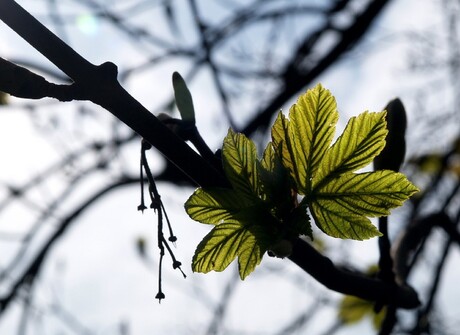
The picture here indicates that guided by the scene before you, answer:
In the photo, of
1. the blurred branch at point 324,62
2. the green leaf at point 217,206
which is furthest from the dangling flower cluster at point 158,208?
the blurred branch at point 324,62

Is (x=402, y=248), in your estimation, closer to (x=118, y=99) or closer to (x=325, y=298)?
(x=118, y=99)

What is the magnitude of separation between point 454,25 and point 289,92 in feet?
7.29

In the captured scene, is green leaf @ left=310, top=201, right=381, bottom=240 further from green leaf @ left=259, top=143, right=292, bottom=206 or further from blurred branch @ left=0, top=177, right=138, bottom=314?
blurred branch @ left=0, top=177, right=138, bottom=314

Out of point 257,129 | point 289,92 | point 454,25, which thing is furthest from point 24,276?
point 454,25

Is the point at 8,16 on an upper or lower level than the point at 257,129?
lower

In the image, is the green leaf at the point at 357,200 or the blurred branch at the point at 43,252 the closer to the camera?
the green leaf at the point at 357,200

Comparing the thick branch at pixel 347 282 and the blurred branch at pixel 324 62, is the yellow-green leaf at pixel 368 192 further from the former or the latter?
the blurred branch at pixel 324 62

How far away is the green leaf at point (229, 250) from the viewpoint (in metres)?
0.83

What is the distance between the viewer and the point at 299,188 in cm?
84

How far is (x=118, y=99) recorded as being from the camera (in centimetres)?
66

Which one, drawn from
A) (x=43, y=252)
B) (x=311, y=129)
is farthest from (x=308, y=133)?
(x=43, y=252)

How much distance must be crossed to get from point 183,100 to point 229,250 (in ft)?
0.69

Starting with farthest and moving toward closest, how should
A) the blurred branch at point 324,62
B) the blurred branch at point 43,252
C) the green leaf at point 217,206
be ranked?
1. the blurred branch at point 324,62
2. the blurred branch at point 43,252
3. the green leaf at point 217,206

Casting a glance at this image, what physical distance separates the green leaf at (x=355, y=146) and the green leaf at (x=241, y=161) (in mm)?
91
